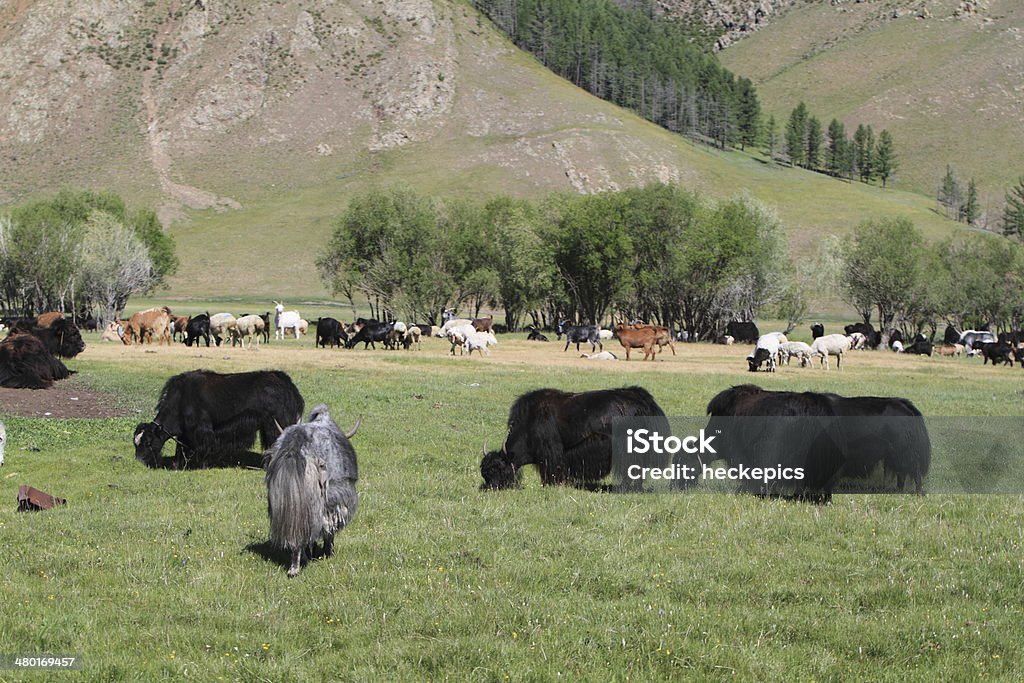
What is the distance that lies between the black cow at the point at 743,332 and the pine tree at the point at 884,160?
11434 centimetres

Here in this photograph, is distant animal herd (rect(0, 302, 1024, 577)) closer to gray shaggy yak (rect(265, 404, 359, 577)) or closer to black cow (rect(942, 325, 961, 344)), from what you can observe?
gray shaggy yak (rect(265, 404, 359, 577))

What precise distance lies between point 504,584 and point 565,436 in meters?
4.25

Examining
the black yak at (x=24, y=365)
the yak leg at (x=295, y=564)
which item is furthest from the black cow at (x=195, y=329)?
the yak leg at (x=295, y=564)

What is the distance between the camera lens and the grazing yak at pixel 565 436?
1190 cm

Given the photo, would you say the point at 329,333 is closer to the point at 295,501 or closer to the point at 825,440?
the point at 825,440

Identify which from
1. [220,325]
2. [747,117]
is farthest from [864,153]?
[220,325]

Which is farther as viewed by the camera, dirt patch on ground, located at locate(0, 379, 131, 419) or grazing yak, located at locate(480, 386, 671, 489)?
dirt patch on ground, located at locate(0, 379, 131, 419)

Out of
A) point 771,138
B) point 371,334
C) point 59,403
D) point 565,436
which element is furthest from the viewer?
point 771,138

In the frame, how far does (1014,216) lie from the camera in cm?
13788

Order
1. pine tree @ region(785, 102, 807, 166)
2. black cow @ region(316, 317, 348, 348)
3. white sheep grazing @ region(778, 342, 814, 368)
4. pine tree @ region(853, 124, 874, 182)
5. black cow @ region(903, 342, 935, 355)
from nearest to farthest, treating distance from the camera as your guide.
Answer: white sheep grazing @ region(778, 342, 814, 368), black cow @ region(316, 317, 348, 348), black cow @ region(903, 342, 935, 355), pine tree @ region(853, 124, 874, 182), pine tree @ region(785, 102, 807, 166)

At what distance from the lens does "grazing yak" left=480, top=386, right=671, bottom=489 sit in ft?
39.0

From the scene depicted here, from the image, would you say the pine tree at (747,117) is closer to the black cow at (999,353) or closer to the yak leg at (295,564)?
the black cow at (999,353)

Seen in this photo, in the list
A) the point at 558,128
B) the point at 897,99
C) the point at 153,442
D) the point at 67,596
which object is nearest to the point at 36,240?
the point at 153,442

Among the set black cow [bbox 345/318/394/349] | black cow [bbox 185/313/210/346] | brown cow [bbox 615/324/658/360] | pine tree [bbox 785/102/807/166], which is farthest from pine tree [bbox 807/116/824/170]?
black cow [bbox 185/313/210/346]
